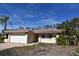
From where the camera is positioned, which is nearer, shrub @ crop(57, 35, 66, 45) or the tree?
the tree

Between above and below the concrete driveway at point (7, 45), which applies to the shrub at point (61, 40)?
above

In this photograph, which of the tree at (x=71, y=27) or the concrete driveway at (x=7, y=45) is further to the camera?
the concrete driveway at (x=7, y=45)

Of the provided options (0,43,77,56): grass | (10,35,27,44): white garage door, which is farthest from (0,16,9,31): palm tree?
(0,43,77,56): grass

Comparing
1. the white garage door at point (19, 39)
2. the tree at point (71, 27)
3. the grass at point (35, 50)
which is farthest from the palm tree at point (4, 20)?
the tree at point (71, 27)

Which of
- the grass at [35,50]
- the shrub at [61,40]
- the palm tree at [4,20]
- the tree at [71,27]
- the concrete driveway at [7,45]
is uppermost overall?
the palm tree at [4,20]

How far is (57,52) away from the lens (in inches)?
558

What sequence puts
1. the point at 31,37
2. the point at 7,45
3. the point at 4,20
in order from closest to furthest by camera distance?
the point at 4,20
the point at 7,45
the point at 31,37

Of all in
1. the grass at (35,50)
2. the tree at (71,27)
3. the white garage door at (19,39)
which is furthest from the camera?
the white garage door at (19,39)

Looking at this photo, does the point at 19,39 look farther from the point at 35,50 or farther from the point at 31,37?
the point at 35,50

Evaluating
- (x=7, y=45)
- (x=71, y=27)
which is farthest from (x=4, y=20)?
(x=71, y=27)

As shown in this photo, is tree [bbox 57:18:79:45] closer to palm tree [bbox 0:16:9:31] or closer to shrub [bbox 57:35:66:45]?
shrub [bbox 57:35:66:45]

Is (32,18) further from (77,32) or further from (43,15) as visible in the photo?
(77,32)

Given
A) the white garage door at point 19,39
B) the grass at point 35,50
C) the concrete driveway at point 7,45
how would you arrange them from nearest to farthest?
the grass at point 35,50
the concrete driveway at point 7,45
the white garage door at point 19,39

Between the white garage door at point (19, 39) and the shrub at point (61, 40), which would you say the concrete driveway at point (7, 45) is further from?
the shrub at point (61, 40)
